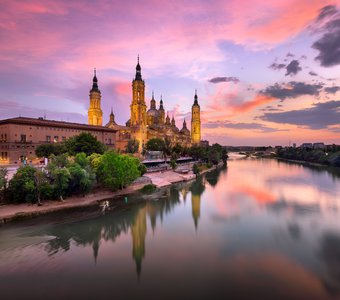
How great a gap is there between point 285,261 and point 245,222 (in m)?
9.25

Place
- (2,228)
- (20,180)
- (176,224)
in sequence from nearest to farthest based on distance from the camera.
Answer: (2,228), (176,224), (20,180)

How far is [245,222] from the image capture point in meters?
27.0

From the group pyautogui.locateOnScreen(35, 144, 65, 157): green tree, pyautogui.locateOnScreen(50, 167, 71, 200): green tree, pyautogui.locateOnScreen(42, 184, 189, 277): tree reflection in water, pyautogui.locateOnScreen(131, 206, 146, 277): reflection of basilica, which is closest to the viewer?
pyautogui.locateOnScreen(131, 206, 146, 277): reflection of basilica

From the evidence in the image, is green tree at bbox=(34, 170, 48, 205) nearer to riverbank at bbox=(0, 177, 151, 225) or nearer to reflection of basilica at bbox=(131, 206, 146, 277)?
riverbank at bbox=(0, 177, 151, 225)

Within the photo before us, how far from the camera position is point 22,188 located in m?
28.7

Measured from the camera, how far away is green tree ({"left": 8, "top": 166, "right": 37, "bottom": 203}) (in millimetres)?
28672

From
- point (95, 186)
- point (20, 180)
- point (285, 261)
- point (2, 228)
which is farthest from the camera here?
point (95, 186)

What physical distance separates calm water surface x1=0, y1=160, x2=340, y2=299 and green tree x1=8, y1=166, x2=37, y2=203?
190 inches

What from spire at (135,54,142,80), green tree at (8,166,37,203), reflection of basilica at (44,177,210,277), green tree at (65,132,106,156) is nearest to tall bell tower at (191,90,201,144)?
spire at (135,54,142,80)

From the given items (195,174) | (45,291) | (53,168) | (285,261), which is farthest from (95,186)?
(195,174)

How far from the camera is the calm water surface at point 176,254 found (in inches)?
563

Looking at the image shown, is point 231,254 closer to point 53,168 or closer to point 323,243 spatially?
point 323,243

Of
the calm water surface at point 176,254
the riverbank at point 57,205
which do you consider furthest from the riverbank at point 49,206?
the calm water surface at point 176,254

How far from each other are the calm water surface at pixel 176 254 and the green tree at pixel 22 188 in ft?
15.8
